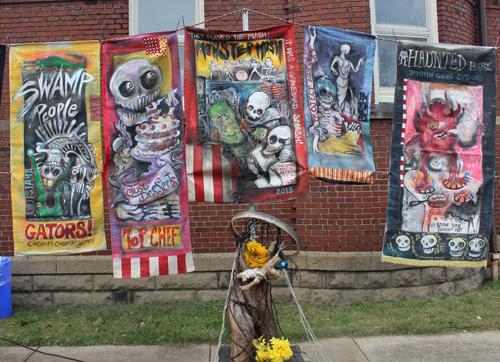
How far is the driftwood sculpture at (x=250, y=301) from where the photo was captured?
3217mm

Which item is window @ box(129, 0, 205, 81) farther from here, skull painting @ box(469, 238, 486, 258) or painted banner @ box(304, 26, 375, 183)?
skull painting @ box(469, 238, 486, 258)

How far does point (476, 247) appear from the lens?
412 centimetres

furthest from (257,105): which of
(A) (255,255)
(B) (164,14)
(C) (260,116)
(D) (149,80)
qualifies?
(B) (164,14)

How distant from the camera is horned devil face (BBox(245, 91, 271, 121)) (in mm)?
3871

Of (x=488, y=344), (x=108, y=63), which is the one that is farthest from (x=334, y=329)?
(x=108, y=63)

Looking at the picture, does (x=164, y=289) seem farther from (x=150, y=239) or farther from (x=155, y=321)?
(x=150, y=239)

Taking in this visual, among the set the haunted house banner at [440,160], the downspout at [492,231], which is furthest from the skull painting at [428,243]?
the downspout at [492,231]

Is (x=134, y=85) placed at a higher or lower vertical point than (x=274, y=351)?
higher

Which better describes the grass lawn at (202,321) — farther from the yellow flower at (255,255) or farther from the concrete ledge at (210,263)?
the yellow flower at (255,255)

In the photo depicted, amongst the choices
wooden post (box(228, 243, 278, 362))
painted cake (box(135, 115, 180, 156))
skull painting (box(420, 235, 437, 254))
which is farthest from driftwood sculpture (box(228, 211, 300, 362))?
skull painting (box(420, 235, 437, 254))

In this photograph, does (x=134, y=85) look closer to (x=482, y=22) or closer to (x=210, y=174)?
(x=210, y=174)

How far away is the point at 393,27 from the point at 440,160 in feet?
9.63

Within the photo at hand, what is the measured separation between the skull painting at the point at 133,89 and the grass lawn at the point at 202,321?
2.66 metres

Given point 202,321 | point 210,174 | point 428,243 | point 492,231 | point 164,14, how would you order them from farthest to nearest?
point 492,231 < point 164,14 < point 202,321 < point 428,243 < point 210,174
